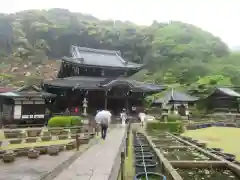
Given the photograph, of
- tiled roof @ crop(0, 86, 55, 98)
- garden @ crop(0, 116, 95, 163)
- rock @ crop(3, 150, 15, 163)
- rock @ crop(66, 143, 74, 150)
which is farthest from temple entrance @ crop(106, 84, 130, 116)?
rock @ crop(3, 150, 15, 163)

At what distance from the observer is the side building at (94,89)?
25.2m

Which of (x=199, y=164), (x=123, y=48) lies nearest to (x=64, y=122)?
(x=199, y=164)

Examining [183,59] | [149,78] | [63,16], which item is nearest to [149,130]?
[149,78]

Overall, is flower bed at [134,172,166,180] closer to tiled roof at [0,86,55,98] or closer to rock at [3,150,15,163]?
rock at [3,150,15,163]

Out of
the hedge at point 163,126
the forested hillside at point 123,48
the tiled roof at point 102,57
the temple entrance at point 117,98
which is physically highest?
the forested hillside at point 123,48

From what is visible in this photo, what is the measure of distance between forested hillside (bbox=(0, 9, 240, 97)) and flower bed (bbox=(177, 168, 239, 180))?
141ft

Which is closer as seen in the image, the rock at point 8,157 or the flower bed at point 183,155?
the flower bed at point 183,155

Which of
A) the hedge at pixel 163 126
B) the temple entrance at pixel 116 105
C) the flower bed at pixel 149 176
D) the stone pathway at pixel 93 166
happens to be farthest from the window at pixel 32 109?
the flower bed at pixel 149 176

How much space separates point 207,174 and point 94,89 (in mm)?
18847

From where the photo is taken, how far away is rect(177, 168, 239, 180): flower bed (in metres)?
6.79

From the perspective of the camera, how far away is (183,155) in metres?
9.90

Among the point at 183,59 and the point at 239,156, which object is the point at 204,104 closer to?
the point at 183,59

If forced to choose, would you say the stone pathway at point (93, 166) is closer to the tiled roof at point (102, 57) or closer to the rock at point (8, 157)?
the rock at point (8, 157)

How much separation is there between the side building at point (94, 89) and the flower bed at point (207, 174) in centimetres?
1745
